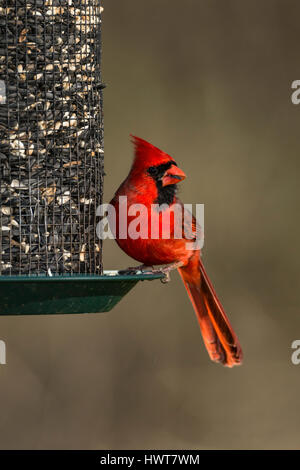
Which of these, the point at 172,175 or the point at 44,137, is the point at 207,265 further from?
the point at 44,137

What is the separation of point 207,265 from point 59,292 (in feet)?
10.8

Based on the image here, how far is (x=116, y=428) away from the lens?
6215mm

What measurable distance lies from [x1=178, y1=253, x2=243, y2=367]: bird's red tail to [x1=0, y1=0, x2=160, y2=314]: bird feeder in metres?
1.17

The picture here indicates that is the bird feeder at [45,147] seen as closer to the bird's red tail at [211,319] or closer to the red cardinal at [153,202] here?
the red cardinal at [153,202]

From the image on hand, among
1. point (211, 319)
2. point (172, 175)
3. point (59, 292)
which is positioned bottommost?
point (211, 319)

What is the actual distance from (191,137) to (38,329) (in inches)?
71.1

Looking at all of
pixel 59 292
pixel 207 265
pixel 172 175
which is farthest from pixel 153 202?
pixel 207 265

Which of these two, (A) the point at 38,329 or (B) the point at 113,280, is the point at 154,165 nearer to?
(B) the point at 113,280

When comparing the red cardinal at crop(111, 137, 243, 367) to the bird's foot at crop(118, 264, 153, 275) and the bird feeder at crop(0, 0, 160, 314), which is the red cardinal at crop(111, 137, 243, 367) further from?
the bird feeder at crop(0, 0, 160, 314)

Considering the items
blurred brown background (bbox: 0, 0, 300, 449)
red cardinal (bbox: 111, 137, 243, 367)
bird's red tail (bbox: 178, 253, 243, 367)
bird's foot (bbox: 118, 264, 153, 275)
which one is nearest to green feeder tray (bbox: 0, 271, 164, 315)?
bird's foot (bbox: 118, 264, 153, 275)

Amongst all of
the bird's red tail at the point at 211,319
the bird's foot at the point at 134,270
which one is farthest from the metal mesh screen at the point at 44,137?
the bird's red tail at the point at 211,319

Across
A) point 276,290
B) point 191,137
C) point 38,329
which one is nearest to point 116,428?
point 38,329

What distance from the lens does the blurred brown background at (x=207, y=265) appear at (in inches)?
248

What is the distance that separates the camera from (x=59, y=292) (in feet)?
11.2
